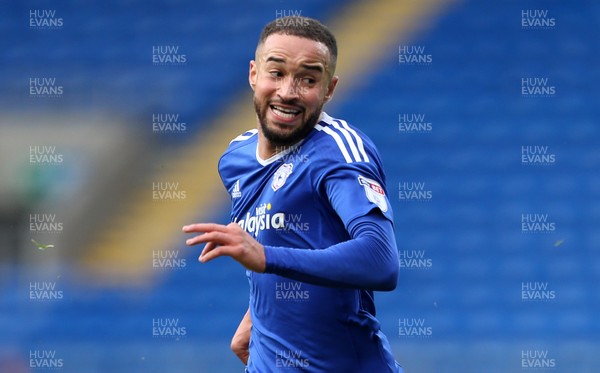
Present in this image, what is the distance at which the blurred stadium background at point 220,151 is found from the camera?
7086 millimetres

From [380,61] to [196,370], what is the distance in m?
2.61

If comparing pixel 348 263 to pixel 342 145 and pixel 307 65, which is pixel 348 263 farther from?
pixel 307 65

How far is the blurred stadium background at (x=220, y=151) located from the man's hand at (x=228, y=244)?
4.70 metres

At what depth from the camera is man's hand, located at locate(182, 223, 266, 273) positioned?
226 centimetres

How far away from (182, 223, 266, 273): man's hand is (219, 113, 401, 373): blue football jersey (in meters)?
0.35

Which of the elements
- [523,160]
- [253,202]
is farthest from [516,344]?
[253,202]

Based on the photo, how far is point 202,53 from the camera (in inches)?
290
